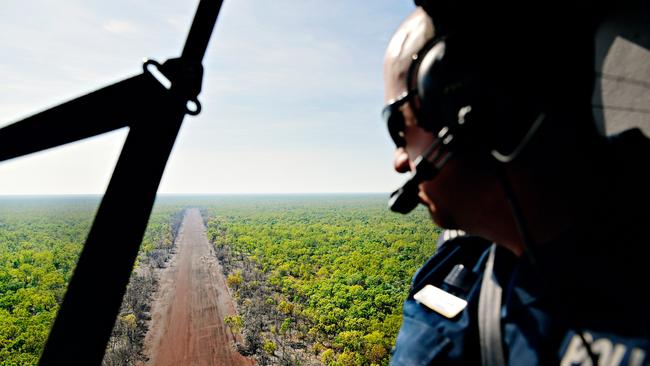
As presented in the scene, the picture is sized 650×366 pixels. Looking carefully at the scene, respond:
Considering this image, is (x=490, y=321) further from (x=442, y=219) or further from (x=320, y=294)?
(x=320, y=294)

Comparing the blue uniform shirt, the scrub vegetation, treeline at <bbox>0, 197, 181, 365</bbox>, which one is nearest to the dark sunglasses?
the blue uniform shirt

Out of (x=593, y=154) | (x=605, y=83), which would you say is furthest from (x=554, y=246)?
(x=605, y=83)

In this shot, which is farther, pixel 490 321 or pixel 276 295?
pixel 276 295

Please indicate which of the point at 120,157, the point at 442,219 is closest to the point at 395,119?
the point at 442,219

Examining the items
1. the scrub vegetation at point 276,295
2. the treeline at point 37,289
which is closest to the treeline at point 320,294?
the scrub vegetation at point 276,295

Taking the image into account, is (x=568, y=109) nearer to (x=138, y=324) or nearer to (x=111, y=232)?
(x=111, y=232)

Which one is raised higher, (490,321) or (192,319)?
(490,321)
